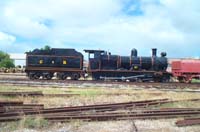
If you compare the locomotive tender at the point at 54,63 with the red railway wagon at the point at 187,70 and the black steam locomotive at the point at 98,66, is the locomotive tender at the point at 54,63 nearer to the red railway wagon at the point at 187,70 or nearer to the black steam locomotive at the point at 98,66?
the black steam locomotive at the point at 98,66

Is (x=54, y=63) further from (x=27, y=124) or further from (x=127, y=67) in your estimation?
(x=27, y=124)

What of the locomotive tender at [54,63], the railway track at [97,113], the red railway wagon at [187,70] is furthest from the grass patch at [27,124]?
the red railway wagon at [187,70]

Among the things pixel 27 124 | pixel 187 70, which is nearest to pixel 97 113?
pixel 27 124

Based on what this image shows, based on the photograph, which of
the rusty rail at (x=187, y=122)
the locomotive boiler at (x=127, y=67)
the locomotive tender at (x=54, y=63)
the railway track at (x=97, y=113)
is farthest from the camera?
the locomotive tender at (x=54, y=63)

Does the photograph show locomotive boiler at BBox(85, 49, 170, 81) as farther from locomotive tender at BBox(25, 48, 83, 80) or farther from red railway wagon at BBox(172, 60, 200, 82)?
locomotive tender at BBox(25, 48, 83, 80)

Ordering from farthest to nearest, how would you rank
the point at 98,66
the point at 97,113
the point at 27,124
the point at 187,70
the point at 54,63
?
the point at 54,63 < the point at 187,70 < the point at 98,66 < the point at 97,113 < the point at 27,124

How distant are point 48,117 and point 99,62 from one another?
19865 mm

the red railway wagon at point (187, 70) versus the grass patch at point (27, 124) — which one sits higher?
the red railway wagon at point (187, 70)

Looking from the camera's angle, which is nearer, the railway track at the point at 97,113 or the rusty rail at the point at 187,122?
the rusty rail at the point at 187,122

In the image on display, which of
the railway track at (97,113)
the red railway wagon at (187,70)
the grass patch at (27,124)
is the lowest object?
the grass patch at (27,124)

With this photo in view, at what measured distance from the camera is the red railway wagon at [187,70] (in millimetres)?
32219

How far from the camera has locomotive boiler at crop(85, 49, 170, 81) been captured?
104ft

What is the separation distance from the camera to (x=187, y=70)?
32.5 m

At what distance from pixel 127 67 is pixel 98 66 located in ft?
8.02
